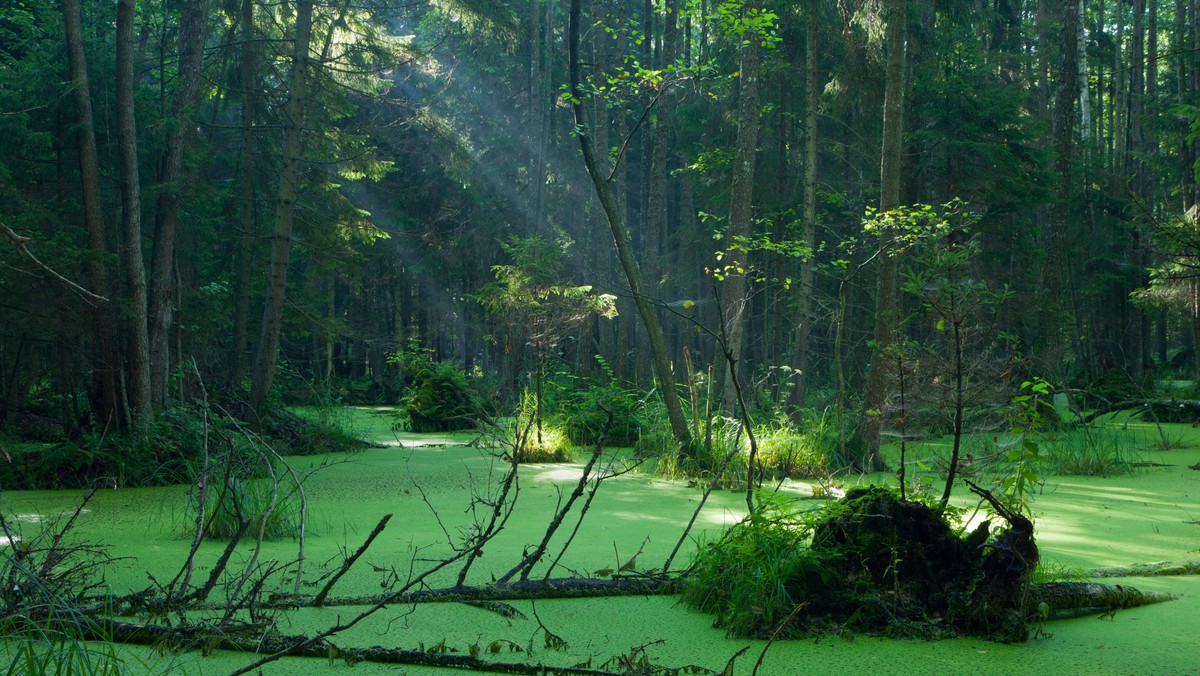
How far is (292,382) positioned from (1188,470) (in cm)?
1479

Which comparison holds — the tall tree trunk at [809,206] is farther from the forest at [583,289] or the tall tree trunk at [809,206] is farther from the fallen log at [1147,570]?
the fallen log at [1147,570]

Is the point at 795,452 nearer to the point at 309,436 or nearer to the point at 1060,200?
the point at 309,436

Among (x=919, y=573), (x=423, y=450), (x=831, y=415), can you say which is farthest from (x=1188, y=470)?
(x=423, y=450)

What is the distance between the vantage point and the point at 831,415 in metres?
9.62

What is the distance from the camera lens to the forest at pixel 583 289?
3.66m

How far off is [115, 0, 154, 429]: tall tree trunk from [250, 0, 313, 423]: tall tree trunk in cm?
A: 253

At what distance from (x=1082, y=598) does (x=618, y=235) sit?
15.7ft

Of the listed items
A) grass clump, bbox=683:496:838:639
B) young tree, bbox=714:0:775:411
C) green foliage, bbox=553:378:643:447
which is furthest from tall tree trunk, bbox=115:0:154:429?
grass clump, bbox=683:496:838:639

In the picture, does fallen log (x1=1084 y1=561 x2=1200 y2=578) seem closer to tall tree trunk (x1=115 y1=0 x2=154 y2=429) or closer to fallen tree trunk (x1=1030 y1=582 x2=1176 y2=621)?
fallen tree trunk (x1=1030 y1=582 x2=1176 y2=621)

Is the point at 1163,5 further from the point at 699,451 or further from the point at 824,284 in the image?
the point at 699,451

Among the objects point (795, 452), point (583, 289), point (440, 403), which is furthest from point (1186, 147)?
point (440, 403)

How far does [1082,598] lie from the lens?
3.44 meters

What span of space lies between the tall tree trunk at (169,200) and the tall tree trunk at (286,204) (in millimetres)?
1494

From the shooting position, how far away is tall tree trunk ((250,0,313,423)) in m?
11.1
